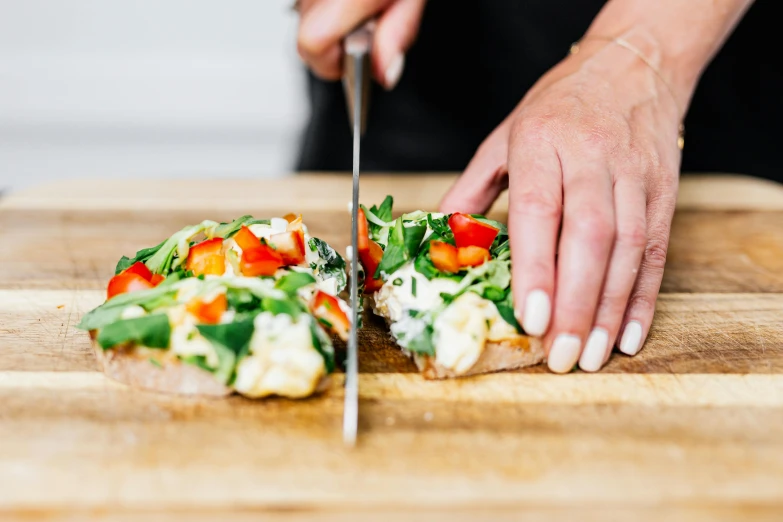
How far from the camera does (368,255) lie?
2.38 metres

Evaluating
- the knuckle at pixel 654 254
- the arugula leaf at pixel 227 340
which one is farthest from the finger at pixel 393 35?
the arugula leaf at pixel 227 340

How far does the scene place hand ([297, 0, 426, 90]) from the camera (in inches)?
117

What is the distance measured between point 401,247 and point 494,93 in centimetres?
187

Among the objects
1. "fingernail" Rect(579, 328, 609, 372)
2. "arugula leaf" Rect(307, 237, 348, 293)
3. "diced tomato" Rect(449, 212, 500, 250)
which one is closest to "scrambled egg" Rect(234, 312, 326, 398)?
"arugula leaf" Rect(307, 237, 348, 293)

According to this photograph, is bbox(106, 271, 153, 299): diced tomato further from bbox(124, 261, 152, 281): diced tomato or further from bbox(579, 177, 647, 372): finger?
bbox(579, 177, 647, 372): finger

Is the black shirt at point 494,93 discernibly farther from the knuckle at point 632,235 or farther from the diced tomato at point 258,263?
the diced tomato at point 258,263

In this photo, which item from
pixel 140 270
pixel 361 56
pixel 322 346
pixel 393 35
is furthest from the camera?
pixel 393 35

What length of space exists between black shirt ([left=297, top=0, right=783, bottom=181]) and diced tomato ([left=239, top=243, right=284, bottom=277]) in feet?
6.54

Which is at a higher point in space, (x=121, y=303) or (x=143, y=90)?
(x=121, y=303)

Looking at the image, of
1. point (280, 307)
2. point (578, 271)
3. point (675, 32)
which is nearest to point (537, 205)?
point (578, 271)

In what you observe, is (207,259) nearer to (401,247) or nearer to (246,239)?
(246,239)

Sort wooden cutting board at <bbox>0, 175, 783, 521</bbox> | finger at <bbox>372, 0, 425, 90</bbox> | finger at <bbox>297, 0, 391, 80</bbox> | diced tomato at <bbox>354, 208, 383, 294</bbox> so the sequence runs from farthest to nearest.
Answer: finger at <bbox>372, 0, 425, 90</bbox> < finger at <bbox>297, 0, 391, 80</bbox> < diced tomato at <bbox>354, 208, 383, 294</bbox> < wooden cutting board at <bbox>0, 175, 783, 521</bbox>

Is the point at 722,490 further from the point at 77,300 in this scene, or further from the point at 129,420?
the point at 77,300

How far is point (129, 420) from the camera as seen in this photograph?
1.96 meters
